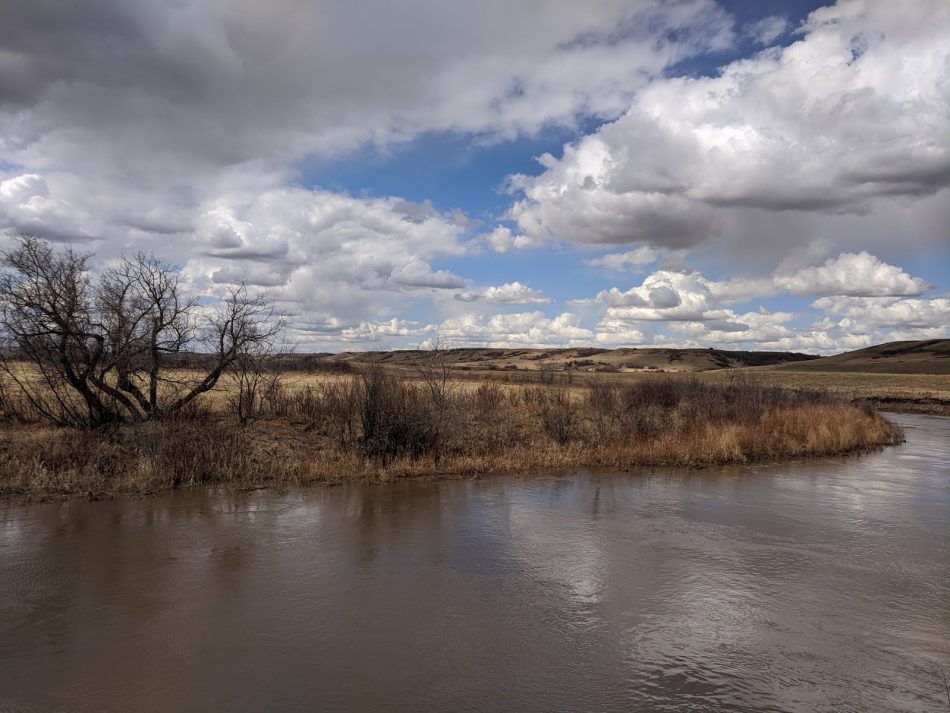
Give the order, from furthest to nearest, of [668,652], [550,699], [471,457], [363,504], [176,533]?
[471,457], [363,504], [176,533], [668,652], [550,699]

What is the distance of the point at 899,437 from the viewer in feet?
81.1

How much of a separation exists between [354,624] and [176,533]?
195 inches

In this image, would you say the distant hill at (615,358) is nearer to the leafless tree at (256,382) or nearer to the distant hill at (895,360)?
the distant hill at (895,360)

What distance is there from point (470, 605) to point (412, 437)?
30.8 feet

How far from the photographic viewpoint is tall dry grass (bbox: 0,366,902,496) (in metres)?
13.8

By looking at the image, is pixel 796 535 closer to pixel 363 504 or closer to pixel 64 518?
pixel 363 504

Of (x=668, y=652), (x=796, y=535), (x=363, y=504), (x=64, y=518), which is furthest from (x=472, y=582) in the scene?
(x=64, y=518)

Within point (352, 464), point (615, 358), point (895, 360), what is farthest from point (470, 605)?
point (615, 358)

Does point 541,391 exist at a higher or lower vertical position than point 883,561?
higher

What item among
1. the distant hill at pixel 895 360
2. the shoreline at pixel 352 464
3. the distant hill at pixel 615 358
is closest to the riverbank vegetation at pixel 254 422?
the shoreline at pixel 352 464

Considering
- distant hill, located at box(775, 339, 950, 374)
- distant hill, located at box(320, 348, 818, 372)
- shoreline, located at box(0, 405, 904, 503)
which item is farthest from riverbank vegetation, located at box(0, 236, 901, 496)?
distant hill, located at box(320, 348, 818, 372)

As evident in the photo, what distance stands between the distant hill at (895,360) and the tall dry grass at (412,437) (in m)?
70.6

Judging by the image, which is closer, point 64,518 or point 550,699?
point 550,699

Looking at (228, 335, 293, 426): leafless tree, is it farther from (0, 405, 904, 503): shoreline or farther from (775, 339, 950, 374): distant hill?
(775, 339, 950, 374): distant hill
